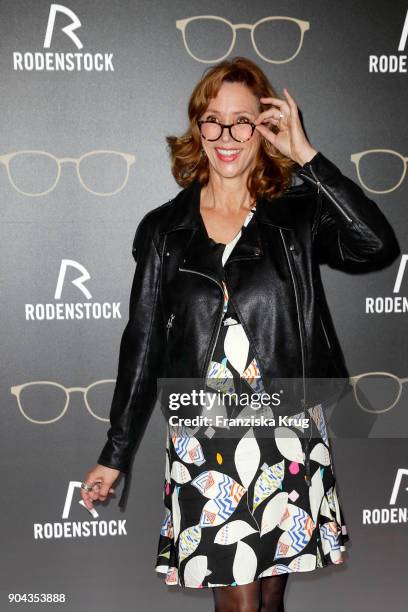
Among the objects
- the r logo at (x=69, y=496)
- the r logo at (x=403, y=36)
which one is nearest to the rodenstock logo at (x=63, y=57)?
the r logo at (x=403, y=36)

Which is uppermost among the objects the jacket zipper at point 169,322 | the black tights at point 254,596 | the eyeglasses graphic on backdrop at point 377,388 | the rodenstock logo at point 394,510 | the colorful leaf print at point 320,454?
the jacket zipper at point 169,322

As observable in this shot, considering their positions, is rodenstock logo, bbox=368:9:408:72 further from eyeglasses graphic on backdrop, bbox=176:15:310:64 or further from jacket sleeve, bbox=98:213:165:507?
jacket sleeve, bbox=98:213:165:507

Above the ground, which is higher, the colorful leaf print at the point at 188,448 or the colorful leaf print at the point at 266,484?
the colorful leaf print at the point at 188,448

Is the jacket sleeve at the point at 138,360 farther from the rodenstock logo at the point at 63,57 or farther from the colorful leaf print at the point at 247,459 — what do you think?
the rodenstock logo at the point at 63,57

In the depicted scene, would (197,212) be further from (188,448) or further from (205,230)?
(188,448)

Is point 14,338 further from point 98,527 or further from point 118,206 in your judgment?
point 98,527

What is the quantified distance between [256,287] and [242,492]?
531 millimetres

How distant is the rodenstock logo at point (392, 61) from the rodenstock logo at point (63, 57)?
898 mm

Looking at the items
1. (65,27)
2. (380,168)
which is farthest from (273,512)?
(65,27)

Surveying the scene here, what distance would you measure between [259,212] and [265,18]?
0.84 metres

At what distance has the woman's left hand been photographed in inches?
67.6

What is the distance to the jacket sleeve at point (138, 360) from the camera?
A: 75.0 inches

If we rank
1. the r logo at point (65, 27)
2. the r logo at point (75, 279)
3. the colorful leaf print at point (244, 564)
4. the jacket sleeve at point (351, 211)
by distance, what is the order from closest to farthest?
the jacket sleeve at point (351, 211)
the colorful leaf print at point (244, 564)
the r logo at point (65, 27)
the r logo at point (75, 279)

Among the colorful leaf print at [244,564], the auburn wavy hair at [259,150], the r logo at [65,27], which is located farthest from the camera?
the r logo at [65,27]
